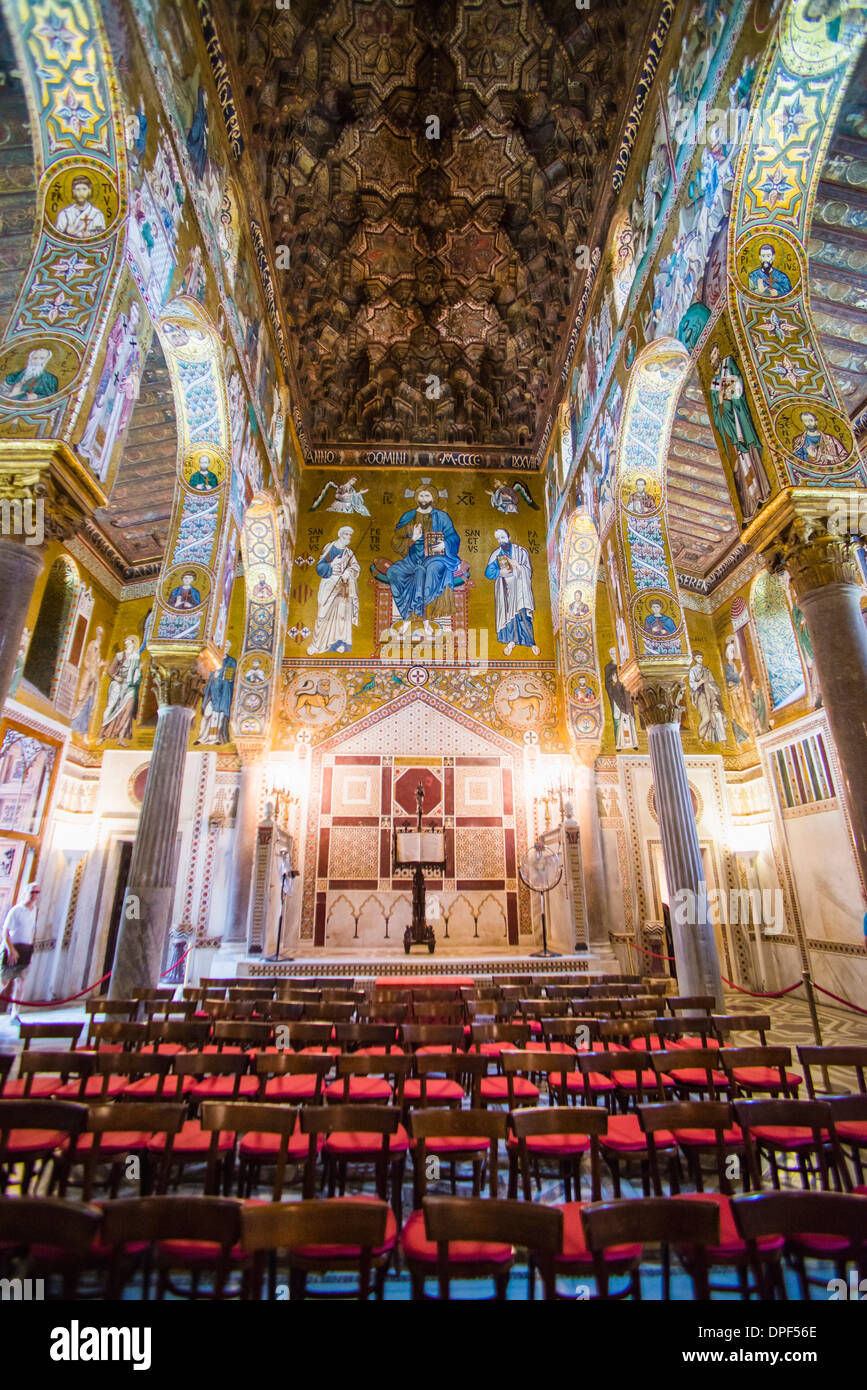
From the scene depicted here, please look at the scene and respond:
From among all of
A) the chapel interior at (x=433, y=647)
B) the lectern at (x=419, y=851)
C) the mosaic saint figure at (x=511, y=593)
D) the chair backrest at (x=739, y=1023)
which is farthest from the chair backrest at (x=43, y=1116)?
the mosaic saint figure at (x=511, y=593)

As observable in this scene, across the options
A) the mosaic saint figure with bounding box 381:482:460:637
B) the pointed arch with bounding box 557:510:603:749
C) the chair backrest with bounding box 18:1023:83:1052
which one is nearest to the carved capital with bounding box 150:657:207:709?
the chair backrest with bounding box 18:1023:83:1052

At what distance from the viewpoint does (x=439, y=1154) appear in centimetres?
384

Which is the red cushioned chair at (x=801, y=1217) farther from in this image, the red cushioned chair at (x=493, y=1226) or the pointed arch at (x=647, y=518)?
the pointed arch at (x=647, y=518)

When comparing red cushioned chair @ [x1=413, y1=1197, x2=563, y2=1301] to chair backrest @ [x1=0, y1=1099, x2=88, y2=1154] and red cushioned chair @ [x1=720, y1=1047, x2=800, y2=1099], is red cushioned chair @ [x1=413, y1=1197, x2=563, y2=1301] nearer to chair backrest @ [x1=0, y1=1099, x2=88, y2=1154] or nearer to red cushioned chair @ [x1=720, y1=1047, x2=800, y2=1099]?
chair backrest @ [x1=0, y1=1099, x2=88, y2=1154]

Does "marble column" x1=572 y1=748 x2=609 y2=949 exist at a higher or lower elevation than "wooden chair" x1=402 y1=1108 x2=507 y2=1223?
higher

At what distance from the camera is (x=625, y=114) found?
1074 cm

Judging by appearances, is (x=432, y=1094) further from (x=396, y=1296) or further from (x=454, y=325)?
(x=454, y=325)

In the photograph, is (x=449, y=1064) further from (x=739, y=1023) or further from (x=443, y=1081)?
(x=739, y=1023)

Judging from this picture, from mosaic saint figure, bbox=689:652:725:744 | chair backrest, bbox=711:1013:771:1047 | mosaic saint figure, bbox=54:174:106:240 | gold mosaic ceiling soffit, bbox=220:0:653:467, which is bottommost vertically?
chair backrest, bbox=711:1013:771:1047

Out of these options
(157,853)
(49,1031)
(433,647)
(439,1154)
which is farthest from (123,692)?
(439,1154)

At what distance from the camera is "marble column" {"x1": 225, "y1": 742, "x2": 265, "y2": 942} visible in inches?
562

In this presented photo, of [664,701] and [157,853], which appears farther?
[664,701]

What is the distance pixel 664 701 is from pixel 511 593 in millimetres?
8376

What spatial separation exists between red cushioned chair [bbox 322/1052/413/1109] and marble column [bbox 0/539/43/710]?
13.1 ft
